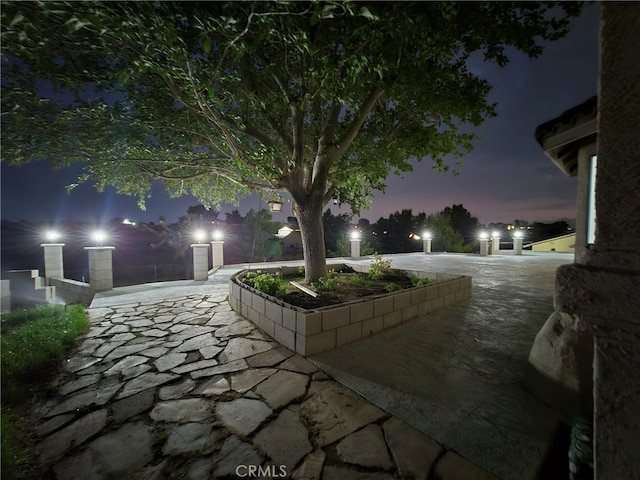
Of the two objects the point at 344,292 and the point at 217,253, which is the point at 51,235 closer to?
the point at 217,253

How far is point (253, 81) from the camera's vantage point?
5055 mm

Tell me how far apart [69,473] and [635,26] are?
4.04 metres

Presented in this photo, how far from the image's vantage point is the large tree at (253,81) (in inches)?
111

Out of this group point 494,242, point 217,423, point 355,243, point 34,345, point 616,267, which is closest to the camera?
point 616,267

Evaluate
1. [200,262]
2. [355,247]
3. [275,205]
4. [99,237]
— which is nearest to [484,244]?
[355,247]

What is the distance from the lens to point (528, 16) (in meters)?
4.23

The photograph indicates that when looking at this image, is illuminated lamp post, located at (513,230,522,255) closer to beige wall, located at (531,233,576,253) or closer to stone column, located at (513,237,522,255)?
stone column, located at (513,237,522,255)

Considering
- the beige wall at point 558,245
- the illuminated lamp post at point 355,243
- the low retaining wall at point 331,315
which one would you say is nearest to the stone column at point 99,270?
the low retaining wall at point 331,315

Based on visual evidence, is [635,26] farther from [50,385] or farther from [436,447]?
[50,385]

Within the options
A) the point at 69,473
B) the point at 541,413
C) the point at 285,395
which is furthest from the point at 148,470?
the point at 541,413

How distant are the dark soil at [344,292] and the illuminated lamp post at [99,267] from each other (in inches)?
236

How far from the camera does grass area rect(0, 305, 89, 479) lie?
5.93 ft

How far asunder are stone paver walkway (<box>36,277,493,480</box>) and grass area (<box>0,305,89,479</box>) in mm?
135

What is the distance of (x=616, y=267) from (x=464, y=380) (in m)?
2.20
